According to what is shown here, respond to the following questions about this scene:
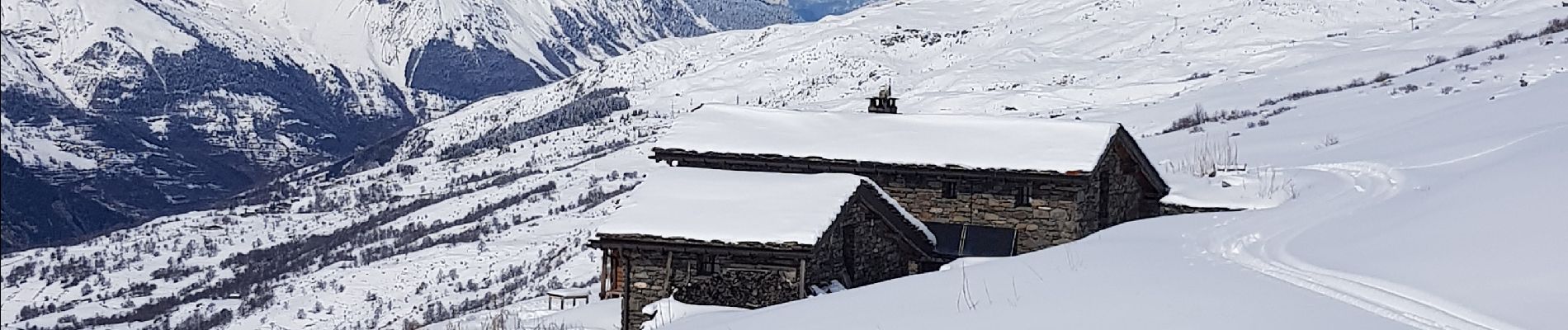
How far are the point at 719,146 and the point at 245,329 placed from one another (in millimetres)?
113830

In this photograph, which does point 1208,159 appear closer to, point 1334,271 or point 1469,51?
point 1334,271

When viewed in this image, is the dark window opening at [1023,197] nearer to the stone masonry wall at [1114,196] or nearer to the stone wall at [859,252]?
the stone masonry wall at [1114,196]

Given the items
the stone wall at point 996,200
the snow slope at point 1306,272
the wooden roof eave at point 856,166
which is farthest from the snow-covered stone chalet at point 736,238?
the snow slope at point 1306,272

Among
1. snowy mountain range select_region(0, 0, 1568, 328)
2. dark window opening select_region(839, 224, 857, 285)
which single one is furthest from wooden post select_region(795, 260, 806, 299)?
snowy mountain range select_region(0, 0, 1568, 328)

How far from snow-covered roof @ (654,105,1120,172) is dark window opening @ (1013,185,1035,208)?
552 millimetres

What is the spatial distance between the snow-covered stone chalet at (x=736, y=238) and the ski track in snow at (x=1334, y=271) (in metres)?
7.36

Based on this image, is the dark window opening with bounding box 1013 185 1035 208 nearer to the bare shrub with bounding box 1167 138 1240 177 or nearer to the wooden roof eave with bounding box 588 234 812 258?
the bare shrub with bounding box 1167 138 1240 177

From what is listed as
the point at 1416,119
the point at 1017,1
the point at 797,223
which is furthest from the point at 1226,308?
the point at 1017,1

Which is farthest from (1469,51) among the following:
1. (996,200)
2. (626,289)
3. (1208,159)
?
(626,289)

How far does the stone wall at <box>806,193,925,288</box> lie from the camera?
952 inches

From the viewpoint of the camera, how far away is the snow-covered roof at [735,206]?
23.8 meters

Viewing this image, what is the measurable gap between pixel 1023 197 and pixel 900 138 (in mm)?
2564

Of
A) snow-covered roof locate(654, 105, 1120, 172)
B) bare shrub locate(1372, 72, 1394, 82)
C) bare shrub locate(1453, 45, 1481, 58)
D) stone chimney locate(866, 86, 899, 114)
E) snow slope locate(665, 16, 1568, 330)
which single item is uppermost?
bare shrub locate(1453, 45, 1481, 58)

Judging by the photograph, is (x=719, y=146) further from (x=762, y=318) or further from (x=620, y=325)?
(x=762, y=318)
